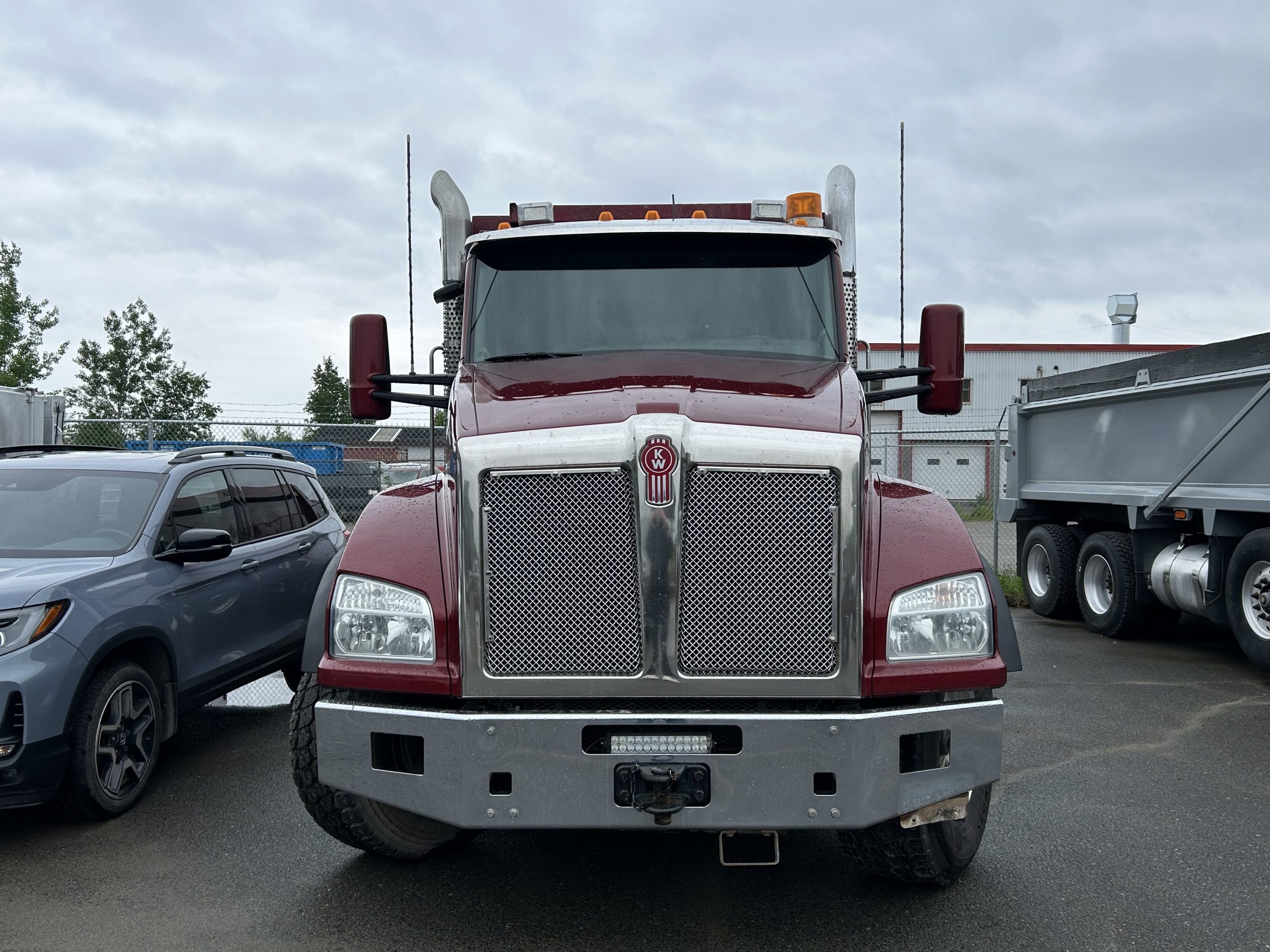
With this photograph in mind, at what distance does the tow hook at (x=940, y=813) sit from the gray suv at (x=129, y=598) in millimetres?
3469

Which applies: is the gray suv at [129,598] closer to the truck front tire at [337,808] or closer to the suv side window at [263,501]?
the suv side window at [263,501]

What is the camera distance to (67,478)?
18.7ft

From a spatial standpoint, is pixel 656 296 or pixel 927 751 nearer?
pixel 927 751

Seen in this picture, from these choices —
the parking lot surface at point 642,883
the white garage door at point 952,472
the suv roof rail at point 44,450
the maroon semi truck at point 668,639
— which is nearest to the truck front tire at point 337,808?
the parking lot surface at point 642,883

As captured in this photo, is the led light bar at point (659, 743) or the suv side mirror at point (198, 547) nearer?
the led light bar at point (659, 743)

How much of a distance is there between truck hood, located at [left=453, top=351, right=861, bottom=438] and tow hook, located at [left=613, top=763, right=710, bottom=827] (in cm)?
109

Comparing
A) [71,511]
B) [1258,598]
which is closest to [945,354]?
[1258,598]

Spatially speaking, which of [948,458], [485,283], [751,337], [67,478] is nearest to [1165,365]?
[751,337]

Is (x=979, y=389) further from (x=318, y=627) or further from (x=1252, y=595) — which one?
(x=318, y=627)

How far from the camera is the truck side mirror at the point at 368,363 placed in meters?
4.64

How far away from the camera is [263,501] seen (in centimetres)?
659

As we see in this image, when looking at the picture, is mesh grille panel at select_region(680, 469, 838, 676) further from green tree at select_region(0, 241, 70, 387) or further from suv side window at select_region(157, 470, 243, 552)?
green tree at select_region(0, 241, 70, 387)

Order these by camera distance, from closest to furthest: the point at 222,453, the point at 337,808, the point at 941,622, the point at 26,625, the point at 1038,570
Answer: the point at 941,622, the point at 337,808, the point at 26,625, the point at 222,453, the point at 1038,570

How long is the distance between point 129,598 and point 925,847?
12.2ft
